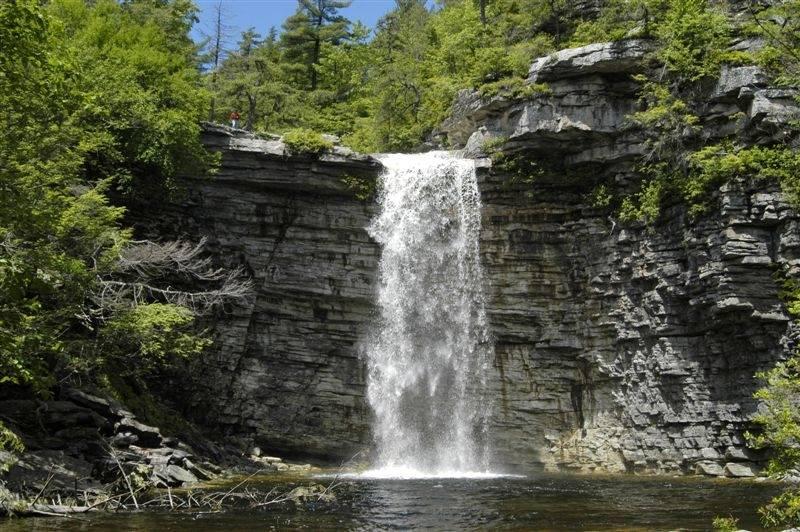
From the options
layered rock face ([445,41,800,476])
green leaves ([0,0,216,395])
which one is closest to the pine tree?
green leaves ([0,0,216,395])

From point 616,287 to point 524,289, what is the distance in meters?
3.04

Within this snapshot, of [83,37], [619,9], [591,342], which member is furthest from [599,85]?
[83,37]

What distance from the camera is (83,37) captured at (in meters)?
23.1

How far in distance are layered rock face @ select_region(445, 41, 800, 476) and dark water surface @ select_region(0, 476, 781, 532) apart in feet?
12.6

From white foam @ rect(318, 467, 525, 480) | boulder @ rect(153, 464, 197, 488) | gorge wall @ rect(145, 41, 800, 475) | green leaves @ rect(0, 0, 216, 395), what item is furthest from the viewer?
gorge wall @ rect(145, 41, 800, 475)

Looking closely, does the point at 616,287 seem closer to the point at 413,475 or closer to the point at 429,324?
the point at 429,324

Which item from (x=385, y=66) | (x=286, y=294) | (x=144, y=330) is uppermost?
(x=385, y=66)

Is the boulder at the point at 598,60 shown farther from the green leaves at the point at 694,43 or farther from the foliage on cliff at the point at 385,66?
the foliage on cliff at the point at 385,66

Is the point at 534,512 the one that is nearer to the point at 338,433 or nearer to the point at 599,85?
the point at 338,433

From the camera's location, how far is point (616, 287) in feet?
76.8

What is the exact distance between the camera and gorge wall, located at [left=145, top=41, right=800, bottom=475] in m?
22.3

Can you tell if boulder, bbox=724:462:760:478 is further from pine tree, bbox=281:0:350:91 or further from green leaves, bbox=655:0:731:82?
pine tree, bbox=281:0:350:91

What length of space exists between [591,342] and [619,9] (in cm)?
1173

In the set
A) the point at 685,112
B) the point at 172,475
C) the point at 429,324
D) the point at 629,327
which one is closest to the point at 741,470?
the point at 629,327
